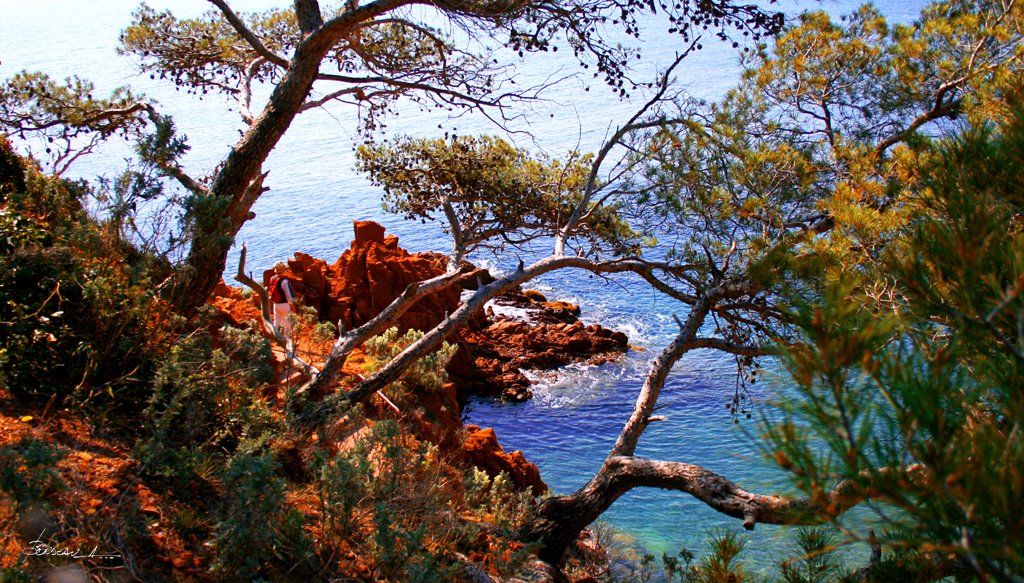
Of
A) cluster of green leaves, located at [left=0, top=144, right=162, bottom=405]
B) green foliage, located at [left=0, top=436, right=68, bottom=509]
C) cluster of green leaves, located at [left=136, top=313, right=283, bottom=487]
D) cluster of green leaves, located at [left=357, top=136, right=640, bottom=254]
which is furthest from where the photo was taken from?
cluster of green leaves, located at [left=357, top=136, right=640, bottom=254]

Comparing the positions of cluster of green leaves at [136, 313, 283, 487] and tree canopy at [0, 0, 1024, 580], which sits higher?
tree canopy at [0, 0, 1024, 580]

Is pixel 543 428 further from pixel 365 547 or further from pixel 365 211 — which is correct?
pixel 365 211

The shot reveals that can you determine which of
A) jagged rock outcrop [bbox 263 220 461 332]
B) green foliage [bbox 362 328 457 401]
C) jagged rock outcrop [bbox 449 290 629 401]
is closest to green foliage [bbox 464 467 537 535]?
green foliage [bbox 362 328 457 401]

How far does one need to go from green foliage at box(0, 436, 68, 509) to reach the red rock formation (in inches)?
234

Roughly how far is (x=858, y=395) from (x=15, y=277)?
5141mm

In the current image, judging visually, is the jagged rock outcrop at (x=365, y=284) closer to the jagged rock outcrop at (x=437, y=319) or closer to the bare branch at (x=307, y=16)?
the jagged rock outcrop at (x=437, y=319)

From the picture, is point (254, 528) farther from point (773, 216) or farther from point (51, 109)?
point (51, 109)

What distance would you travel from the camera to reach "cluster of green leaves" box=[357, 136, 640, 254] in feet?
29.6

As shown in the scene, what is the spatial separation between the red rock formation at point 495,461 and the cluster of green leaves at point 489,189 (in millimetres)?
2439

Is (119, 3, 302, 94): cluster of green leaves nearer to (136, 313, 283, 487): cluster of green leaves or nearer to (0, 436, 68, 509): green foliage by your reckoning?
(136, 313, 283, 487): cluster of green leaves

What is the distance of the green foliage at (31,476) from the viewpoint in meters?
3.31

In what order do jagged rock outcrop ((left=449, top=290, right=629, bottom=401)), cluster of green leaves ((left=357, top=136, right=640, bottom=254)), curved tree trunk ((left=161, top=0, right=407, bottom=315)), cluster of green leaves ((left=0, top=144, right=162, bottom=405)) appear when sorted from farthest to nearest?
jagged rock outcrop ((left=449, top=290, right=629, bottom=401))
cluster of green leaves ((left=357, top=136, right=640, bottom=254))
curved tree trunk ((left=161, top=0, right=407, bottom=315))
cluster of green leaves ((left=0, top=144, right=162, bottom=405))

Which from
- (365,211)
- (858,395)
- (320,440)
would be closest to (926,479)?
(858,395)

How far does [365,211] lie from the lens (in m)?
23.9
